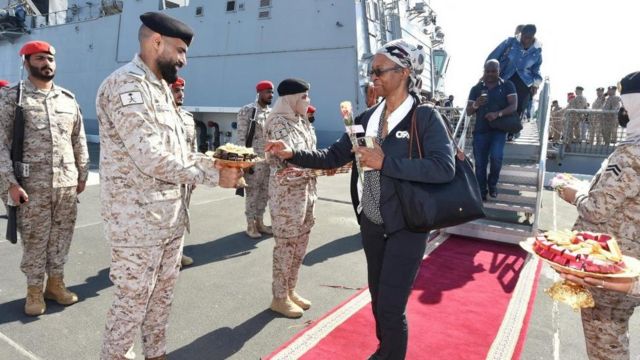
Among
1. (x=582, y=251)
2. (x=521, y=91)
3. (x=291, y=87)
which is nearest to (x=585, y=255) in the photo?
(x=582, y=251)

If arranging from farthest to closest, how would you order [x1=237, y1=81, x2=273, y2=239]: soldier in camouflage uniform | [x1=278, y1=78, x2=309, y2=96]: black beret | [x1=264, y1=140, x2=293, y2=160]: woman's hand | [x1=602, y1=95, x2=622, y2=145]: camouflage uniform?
[x1=602, y1=95, x2=622, y2=145]: camouflage uniform, [x1=237, y1=81, x2=273, y2=239]: soldier in camouflage uniform, [x1=278, y1=78, x2=309, y2=96]: black beret, [x1=264, y1=140, x2=293, y2=160]: woman's hand

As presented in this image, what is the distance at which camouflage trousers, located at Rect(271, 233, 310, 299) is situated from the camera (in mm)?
3256

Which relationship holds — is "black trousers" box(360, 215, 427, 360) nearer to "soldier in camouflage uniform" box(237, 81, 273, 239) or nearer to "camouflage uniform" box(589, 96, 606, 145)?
"soldier in camouflage uniform" box(237, 81, 273, 239)

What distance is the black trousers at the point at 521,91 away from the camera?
6316 mm

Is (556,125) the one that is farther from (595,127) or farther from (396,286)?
(396,286)

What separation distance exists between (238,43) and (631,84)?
14.4 m

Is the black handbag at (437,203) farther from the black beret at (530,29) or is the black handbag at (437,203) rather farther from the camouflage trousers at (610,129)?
the camouflage trousers at (610,129)

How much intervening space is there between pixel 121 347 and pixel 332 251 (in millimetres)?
3402

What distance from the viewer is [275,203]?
321cm

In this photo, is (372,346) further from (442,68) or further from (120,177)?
(442,68)

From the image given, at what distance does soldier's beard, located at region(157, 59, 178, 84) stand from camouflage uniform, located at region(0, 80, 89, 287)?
1.76 meters

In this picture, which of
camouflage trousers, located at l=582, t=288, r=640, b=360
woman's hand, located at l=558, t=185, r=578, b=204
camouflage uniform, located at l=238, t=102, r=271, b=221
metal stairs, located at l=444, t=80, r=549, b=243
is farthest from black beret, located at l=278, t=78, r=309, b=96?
metal stairs, located at l=444, t=80, r=549, b=243

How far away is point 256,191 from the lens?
5684 millimetres

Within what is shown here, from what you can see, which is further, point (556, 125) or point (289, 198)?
point (556, 125)
